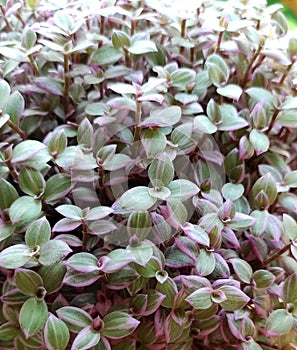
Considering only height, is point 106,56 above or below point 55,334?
above

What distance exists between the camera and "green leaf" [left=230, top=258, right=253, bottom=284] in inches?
28.2

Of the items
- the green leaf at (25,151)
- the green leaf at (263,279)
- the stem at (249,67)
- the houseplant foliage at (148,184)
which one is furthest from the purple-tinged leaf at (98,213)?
the stem at (249,67)

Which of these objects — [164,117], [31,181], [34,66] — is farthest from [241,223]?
[34,66]

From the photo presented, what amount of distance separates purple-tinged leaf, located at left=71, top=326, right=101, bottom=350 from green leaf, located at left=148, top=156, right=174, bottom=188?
191 millimetres

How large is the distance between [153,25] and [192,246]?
46 centimetres

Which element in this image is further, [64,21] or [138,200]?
[64,21]

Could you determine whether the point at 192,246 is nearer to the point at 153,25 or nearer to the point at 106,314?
the point at 106,314

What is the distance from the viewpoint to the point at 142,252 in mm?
651

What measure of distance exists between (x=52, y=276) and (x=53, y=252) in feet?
0.12

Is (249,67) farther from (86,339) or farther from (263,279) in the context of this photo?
(86,339)

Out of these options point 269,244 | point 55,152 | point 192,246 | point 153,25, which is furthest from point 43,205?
point 153,25

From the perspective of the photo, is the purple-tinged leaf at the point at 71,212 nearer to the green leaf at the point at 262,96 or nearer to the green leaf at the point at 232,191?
the green leaf at the point at 232,191

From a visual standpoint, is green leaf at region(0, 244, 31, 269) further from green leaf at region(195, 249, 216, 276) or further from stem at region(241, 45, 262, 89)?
stem at region(241, 45, 262, 89)

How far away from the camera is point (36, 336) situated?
26.1 inches
